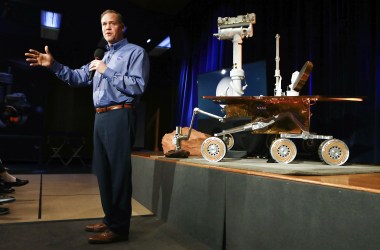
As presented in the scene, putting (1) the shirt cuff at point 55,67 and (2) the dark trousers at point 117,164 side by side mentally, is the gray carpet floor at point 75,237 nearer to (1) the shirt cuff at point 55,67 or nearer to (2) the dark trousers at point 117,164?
(2) the dark trousers at point 117,164

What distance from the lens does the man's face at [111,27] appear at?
5.27ft

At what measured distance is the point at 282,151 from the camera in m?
1.59

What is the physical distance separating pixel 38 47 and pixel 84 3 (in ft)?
8.38

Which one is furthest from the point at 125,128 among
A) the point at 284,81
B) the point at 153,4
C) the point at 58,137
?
the point at 58,137

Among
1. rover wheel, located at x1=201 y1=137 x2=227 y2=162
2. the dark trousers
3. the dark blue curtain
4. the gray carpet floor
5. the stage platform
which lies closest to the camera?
the stage platform

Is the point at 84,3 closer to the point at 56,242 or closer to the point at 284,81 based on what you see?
the point at 284,81

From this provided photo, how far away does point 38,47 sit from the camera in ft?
22.1

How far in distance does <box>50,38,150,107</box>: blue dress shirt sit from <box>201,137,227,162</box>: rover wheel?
46 cm

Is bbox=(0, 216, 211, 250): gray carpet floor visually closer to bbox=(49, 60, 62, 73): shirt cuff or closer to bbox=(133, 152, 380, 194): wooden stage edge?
bbox=(133, 152, 380, 194): wooden stage edge

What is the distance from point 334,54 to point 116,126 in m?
1.80

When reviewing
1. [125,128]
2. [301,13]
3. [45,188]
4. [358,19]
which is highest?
[301,13]

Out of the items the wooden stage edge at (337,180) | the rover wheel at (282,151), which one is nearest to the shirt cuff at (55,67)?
the wooden stage edge at (337,180)

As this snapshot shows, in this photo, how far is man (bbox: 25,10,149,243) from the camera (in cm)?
154

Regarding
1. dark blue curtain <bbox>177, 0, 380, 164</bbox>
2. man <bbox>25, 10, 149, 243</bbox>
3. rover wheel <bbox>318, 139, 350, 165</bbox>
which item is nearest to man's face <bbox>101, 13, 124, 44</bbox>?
man <bbox>25, 10, 149, 243</bbox>
